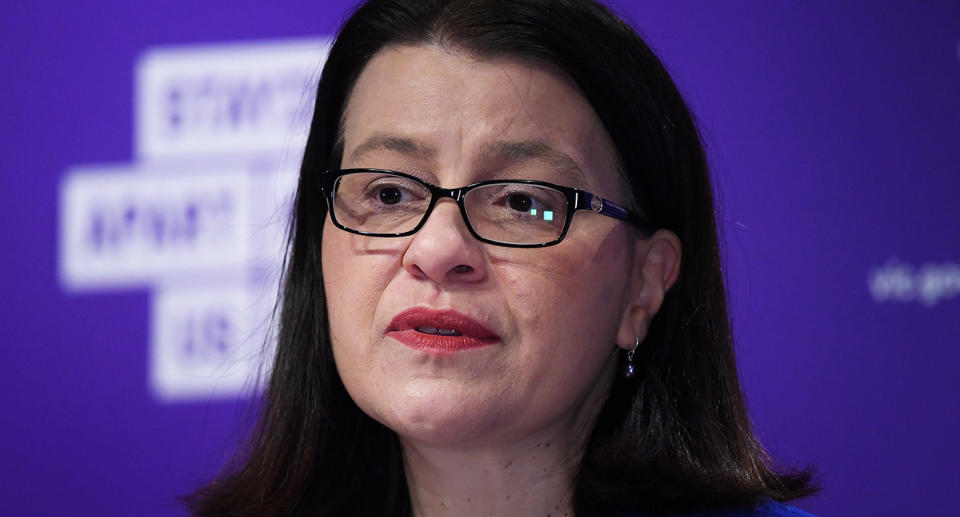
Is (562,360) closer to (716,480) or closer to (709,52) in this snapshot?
(716,480)

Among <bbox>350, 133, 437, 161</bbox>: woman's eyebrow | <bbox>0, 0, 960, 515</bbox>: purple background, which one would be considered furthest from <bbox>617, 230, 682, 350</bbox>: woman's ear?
<bbox>0, 0, 960, 515</bbox>: purple background

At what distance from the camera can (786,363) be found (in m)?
2.21

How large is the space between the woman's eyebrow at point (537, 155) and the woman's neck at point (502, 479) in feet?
1.31

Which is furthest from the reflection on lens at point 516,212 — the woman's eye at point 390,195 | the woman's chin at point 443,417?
the woman's chin at point 443,417

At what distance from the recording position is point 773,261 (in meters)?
2.21

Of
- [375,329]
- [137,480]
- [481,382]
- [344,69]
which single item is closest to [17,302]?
[137,480]

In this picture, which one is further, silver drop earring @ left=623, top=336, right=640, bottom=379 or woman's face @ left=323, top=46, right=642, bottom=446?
silver drop earring @ left=623, top=336, right=640, bottom=379

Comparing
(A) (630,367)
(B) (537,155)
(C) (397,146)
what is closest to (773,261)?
(A) (630,367)

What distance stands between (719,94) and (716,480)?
109 cm

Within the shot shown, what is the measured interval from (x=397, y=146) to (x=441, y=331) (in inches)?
10.8

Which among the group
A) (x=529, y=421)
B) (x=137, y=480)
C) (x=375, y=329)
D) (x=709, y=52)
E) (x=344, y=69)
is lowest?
(x=137, y=480)

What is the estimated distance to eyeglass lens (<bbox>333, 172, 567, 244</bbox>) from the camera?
4.26 ft

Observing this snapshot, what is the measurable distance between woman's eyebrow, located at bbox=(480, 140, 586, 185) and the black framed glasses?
3cm

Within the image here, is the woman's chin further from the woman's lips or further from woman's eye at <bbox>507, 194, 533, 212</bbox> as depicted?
woman's eye at <bbox>507, 194, 533, 212</bbox>
